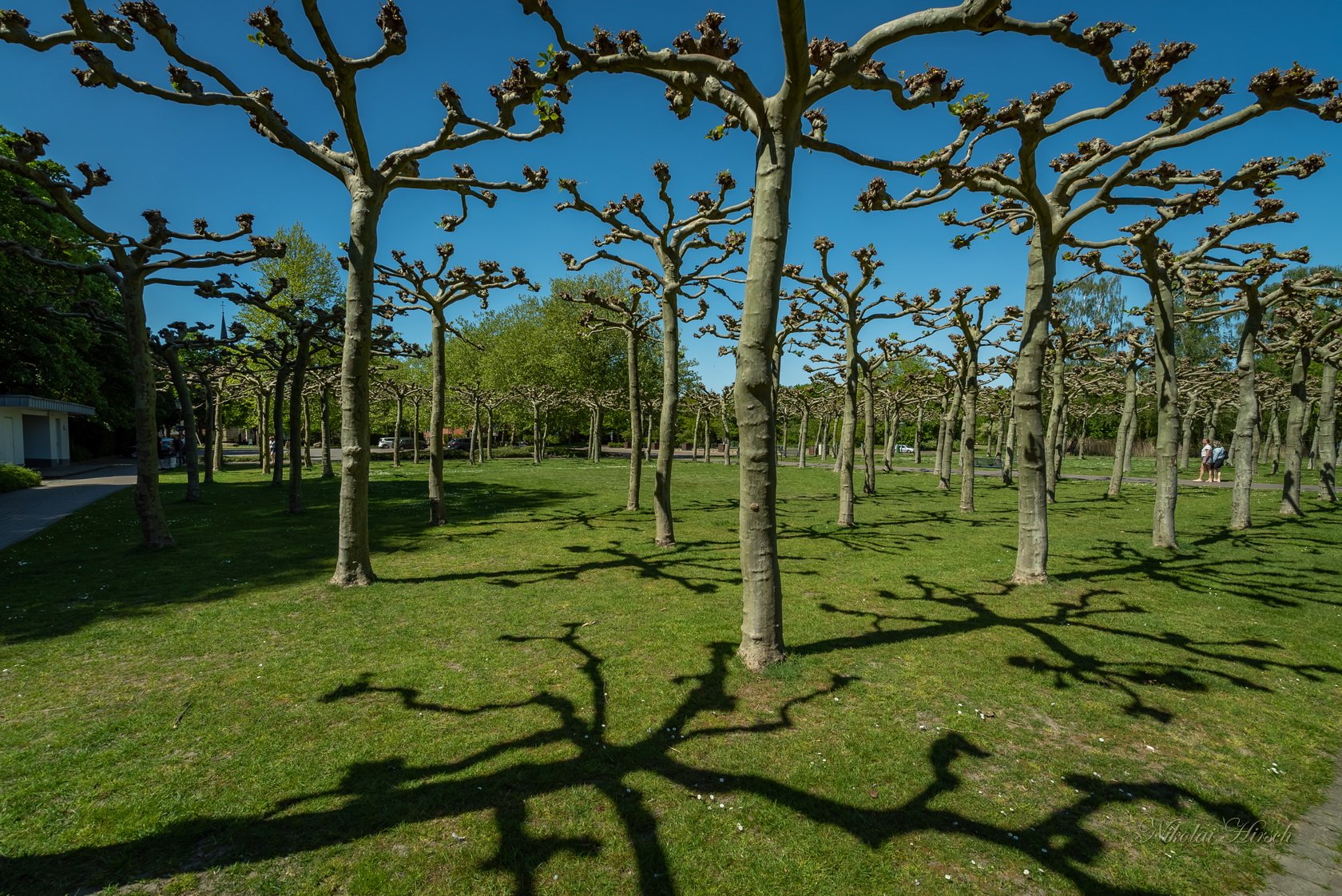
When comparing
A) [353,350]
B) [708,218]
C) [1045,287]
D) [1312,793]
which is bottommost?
[1312,793]

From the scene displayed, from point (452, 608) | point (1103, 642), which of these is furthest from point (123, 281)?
point (1103, 642)

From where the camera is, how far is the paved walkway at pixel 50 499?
11609mm

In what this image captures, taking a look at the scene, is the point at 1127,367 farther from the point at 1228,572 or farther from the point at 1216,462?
the point at 1228,572

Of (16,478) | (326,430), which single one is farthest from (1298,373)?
A: (16,478)

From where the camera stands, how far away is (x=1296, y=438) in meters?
14.0

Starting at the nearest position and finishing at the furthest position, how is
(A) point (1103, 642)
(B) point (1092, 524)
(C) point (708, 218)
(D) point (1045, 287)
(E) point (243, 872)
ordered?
(E) point (243, 872), (A) point (1103, 642), (D) point (1045, 287), (C) point (708, 218), (B) point (1092, 524)

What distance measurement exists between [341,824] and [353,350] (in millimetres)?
5430

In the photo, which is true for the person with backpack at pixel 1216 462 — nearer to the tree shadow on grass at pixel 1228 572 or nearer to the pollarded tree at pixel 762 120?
the tree shadow on grass at pixel 1228 572

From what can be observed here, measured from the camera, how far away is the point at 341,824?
9.86 feet

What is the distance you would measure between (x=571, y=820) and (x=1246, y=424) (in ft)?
51.4

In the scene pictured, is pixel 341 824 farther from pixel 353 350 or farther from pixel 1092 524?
pixel 1092 524

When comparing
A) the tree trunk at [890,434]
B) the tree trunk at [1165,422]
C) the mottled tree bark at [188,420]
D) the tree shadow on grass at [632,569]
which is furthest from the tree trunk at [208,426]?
the tree trunk at [890,434]

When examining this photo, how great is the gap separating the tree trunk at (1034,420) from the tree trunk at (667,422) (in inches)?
207

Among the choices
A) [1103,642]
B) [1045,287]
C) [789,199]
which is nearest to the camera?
[789,199]
